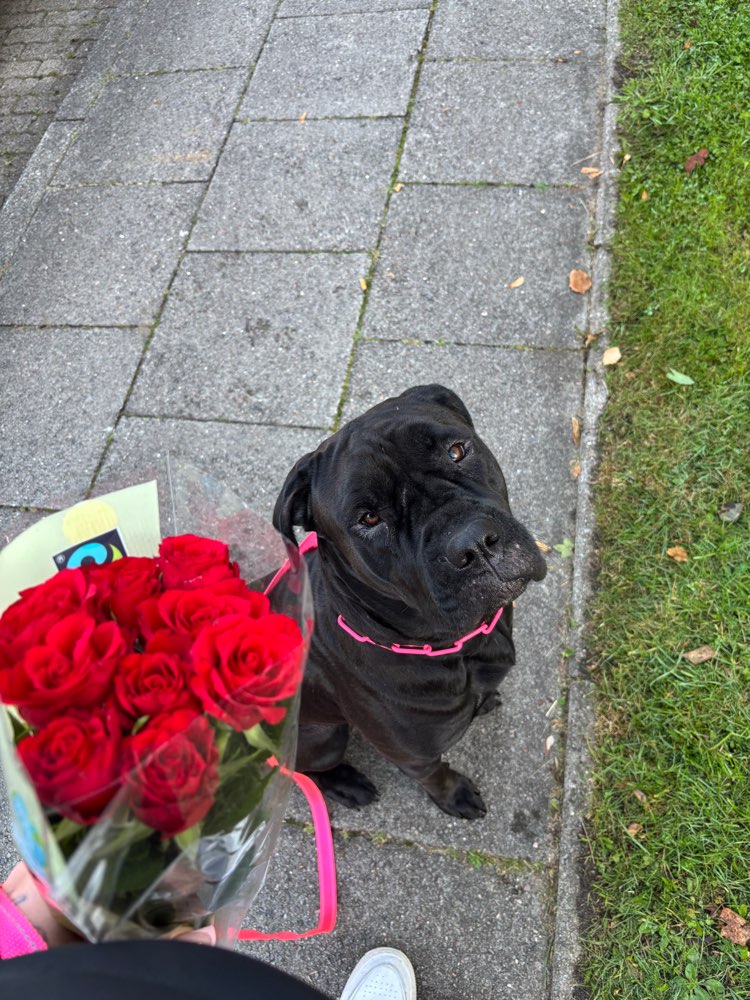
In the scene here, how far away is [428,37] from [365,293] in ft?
7.06

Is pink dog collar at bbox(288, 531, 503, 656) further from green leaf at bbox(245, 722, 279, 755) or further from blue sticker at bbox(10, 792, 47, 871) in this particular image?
blue sticker at bbox(10, 792, 47, 871)

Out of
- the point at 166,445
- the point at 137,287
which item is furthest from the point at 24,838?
the point at 137,287

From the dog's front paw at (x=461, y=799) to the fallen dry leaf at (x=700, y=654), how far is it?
97 cm

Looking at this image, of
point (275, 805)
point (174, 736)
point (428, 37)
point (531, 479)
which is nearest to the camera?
point (174, 736)

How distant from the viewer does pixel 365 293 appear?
4.29m

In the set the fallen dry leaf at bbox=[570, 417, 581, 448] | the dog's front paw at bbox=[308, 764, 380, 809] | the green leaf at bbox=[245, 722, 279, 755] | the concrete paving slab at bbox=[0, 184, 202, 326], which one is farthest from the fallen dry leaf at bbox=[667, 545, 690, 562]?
the concrete paving slab at bbox=[0, 184, 202, 326]

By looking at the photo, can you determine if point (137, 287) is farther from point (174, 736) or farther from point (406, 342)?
point (174, 736)

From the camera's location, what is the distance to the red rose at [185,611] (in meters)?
1.26

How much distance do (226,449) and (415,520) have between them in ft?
6.27

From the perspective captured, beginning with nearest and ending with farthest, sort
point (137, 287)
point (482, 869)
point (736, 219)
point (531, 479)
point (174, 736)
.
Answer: point (174, 736) < point (482, 869) < point (531, 479) < point (736, 219) < point (137, 287)

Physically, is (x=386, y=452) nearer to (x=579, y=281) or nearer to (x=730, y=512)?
(x=730, y=512)

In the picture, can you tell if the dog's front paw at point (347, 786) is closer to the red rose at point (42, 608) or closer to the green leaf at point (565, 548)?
the green leaf at point (565, 548)

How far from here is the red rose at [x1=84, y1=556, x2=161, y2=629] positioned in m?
1.29

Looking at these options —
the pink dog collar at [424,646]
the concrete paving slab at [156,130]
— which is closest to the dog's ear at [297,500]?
the pink dog collar at [424,646]
